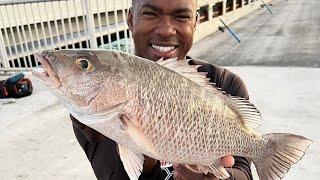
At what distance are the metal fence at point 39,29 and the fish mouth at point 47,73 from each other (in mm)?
6785

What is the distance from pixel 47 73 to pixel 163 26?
0.61m

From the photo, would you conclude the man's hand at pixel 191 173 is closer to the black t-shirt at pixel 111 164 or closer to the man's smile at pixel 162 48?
the black t-shirt at pixel 111 164

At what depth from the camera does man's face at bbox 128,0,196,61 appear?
167 cm

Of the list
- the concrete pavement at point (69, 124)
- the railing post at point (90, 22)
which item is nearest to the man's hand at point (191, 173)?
the concrete pavement at point (69, 124)

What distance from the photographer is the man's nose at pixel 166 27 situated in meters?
1.68

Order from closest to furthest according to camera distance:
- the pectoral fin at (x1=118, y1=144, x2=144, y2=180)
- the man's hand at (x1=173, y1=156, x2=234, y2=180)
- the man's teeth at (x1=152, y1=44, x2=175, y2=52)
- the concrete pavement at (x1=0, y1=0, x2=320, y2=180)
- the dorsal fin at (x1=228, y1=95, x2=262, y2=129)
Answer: the pectoral fin at (x1=118, y1=144, x2=144, y2=180)
the man's hand at (x1=173, y1=156, x2=234, y2=180)
the dorsal fin at (x1=228, y1=95, x2=262, y2=129)
the man's teeth at (x1=152, y1=44, x2=175, y2=52)
the concrete pavement at (x1=0, y1=0, x2=320, y2=180)

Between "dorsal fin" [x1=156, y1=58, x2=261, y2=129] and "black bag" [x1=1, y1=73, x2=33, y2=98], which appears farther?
"black bag" [x1=1, y1=73, x2=33, y2=98]

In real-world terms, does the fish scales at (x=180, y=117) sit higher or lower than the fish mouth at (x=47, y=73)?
lower

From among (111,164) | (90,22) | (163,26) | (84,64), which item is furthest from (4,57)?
(84,64)

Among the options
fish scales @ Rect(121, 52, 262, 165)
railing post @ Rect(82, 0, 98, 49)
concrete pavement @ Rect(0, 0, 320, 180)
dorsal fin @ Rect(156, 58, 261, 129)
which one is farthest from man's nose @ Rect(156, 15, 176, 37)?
railing post @ Rect(82, 0, 98, 49)

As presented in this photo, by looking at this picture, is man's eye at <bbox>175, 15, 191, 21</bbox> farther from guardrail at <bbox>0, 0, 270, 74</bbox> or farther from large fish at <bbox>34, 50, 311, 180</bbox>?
guardrail at <bbox>0, 0, 270, 74</bbox>

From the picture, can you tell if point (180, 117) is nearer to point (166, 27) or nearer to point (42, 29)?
point (166, 27)

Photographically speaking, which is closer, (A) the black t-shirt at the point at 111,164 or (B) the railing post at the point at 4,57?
(A) the black t-shirt at the point at 111,164

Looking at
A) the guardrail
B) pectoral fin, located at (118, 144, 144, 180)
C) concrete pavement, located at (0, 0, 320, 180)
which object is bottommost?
concrete pavement, located at (0, 0, 320, 180)
